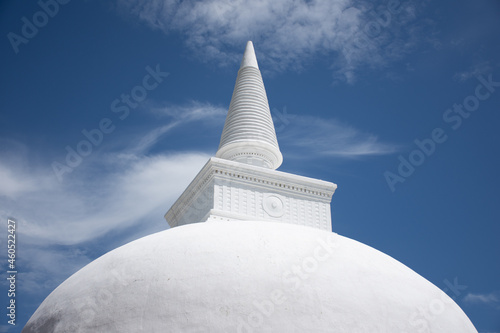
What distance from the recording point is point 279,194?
16.1 metres

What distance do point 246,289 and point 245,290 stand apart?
2 cm

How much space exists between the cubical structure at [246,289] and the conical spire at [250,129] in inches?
377

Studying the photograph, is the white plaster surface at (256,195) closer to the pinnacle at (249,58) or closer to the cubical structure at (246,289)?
the pinnacle at (249,58)

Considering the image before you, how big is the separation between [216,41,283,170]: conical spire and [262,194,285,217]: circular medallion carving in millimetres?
1613

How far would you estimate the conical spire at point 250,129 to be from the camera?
56.9 ft

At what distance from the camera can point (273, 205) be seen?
52.1 ft

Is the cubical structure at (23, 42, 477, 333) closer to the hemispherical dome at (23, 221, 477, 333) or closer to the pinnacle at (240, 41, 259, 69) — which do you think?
the hemispherical dome at (23, 221, 477, 333)

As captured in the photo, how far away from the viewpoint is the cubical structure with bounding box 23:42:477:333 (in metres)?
6.00

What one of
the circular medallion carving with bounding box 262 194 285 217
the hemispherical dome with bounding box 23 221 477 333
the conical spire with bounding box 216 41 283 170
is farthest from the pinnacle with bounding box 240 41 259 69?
the hemispherical dome with bounding box 23 221 477 333

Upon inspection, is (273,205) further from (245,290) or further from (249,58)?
(245,290)

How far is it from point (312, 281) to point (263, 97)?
1340 cm

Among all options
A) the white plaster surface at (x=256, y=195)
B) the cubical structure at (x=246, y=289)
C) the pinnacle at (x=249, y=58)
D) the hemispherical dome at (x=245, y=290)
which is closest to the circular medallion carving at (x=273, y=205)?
the white plaster surface at (x=256, y=195)

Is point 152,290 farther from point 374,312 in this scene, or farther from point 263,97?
point 263,97

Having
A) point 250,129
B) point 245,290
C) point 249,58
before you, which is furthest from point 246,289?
point 249,58
